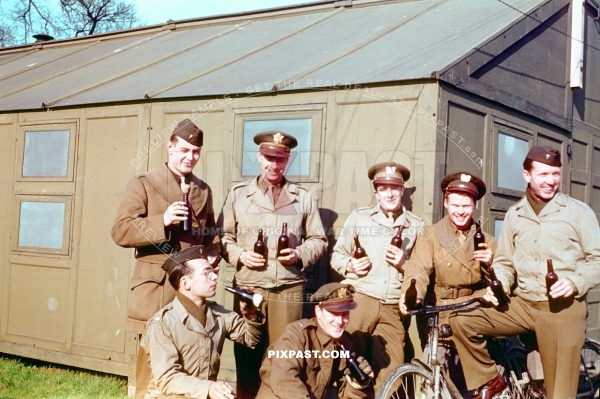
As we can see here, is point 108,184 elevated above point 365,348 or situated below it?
above

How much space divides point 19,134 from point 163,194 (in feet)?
12.5

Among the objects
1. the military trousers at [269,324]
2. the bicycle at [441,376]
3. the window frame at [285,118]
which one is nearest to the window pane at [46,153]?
the window frame at [285,118]

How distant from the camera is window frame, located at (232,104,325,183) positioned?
645 centimetres

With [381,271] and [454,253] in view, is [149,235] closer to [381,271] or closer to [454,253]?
[381,271]

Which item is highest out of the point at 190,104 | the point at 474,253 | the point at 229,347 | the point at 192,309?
the point at 190,104

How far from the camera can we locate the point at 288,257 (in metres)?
5.39

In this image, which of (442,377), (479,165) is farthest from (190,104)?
(442,377)

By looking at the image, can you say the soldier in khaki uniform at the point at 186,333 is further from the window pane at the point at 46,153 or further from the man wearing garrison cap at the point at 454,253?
the window pane at the point at 46,153

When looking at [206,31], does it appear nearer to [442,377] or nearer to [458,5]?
[458,5]

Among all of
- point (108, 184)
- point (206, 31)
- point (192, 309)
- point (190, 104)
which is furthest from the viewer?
point (206, 31)

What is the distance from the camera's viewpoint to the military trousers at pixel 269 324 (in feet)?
18.0

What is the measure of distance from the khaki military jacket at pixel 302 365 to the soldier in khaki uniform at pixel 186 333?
35 cm

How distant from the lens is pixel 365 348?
5.53 meters

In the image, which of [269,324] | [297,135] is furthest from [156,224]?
[297,135]
